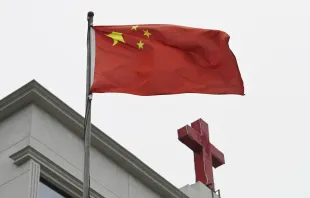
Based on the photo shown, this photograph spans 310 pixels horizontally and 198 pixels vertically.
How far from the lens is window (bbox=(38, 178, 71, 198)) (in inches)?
690

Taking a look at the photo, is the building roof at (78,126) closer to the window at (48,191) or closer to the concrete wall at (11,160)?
the concrete wall at (11,160)

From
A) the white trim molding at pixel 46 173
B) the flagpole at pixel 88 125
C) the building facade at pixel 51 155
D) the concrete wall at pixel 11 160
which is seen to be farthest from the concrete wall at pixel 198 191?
the flagpole at pixel 88 125

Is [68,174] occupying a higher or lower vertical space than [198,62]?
lower

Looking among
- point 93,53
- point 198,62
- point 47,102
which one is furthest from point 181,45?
point 47,102

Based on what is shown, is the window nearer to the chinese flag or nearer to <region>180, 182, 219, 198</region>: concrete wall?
the chinese flag

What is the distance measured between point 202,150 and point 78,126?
7.17 meters

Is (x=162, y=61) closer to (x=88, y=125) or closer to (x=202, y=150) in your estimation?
(x=88, y=125)

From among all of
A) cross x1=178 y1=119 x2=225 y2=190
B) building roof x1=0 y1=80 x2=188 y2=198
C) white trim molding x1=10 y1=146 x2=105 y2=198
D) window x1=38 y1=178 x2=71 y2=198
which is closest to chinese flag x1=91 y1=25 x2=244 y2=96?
building roof x1=0 y1=80 x2=188 y2=198

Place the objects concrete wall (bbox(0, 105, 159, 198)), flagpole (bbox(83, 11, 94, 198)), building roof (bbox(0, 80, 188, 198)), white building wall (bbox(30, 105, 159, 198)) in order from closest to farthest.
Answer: flagpole (bbox(83, 11, 94, 198))
concrete wall (bbox(0, 105, 159, 198))
white building wall (bbox(30, 105, 159, 198))
building roof (bbox(0, 80, 188, 198))

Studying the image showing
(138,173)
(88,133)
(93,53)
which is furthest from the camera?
(138,173)

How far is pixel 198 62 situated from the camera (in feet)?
56.1

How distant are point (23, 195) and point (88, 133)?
2.69m

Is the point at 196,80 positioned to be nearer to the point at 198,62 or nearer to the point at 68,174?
the point at 198,62

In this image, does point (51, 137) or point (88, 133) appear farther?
point (51, 137)
